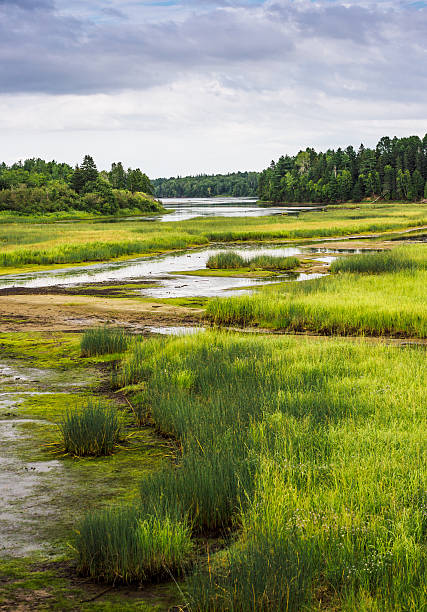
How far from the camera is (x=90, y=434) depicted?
920 centimetres

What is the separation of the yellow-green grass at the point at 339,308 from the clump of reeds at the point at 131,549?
515 inches

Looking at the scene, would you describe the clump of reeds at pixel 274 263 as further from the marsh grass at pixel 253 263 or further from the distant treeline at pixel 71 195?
the distant treeline at pixel 71 195

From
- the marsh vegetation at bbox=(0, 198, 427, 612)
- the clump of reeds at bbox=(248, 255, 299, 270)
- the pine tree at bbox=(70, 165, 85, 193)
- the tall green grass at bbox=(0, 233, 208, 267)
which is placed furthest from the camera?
the pine tree at bbox=(70, 165, 85, 193)

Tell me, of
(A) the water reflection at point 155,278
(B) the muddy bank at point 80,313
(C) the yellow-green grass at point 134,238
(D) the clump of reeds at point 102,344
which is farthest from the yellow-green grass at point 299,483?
(C) the yellow-green grass at point 134,238

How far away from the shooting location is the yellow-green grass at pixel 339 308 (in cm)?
1823

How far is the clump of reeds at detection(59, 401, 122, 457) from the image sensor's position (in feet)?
30.1

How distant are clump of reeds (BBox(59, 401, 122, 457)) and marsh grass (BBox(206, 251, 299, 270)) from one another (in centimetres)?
2920

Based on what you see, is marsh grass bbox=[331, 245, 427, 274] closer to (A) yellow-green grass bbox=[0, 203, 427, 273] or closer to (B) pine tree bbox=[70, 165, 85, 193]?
(A) yellow-green grass bbox=[0, 203, 427, 273]

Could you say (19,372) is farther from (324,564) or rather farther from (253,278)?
(253,278)

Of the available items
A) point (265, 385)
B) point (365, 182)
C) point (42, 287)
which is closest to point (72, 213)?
point (365, 182)

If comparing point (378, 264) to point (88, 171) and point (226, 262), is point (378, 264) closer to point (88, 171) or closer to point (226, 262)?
point (226, 262)

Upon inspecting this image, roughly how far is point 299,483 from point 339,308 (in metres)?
13.4

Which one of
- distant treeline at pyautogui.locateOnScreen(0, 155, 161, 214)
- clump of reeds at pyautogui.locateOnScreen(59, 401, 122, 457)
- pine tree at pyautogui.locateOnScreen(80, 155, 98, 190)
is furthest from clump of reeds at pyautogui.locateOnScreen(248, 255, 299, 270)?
pine tree at pyautogui.locateOnScreen(80, 155, 98, 190)

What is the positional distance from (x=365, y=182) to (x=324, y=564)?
155 meters
